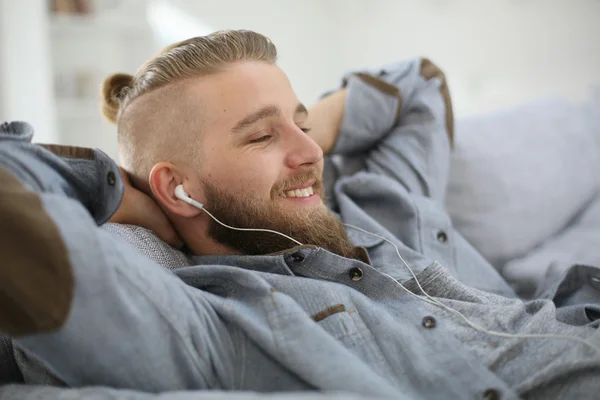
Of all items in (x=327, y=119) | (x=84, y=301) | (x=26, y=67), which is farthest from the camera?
(x=26, y=67)

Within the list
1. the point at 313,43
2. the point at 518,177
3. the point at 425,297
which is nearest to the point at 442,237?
the point at 425,297

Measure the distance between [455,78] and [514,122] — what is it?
1308 millimetres

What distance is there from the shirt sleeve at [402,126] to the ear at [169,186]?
0.52m

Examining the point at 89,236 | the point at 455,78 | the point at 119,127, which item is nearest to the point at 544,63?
the point at 455,78

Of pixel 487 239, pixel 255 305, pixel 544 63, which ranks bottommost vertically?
pixel 487 239

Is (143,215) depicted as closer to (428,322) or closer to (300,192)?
(300,192)

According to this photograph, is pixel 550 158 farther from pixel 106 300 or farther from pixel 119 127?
pixel 106 300

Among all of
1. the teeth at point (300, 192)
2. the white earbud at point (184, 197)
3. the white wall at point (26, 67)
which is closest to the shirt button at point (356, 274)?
the teeth at point (300, 192)

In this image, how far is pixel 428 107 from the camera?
1.36 meters

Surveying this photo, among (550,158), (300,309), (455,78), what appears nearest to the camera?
(300,309)

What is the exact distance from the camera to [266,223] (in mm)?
973

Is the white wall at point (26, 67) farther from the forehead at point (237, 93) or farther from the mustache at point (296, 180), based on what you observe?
the mustache at point (296, 180)

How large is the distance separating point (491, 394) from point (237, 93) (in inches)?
27.5

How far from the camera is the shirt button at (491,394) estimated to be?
0.68 m
